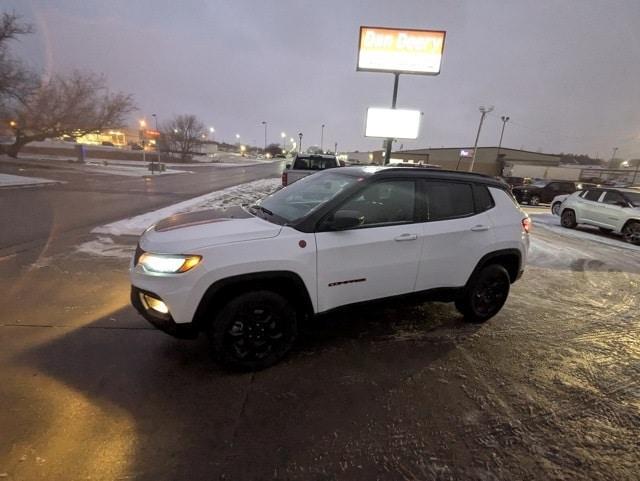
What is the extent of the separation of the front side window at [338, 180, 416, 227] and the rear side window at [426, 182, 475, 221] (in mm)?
227

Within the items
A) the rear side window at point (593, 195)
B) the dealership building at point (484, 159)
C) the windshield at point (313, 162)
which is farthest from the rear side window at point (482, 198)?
the dealership building at point (484, 159)

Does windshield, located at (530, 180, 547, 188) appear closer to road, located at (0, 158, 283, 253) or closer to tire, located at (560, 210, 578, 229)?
tire, located at (560, 210, 578, 229)

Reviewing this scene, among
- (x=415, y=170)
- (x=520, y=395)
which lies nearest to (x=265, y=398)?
(x=520, y=395)

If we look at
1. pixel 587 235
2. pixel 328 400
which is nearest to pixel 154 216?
pixel 328 400

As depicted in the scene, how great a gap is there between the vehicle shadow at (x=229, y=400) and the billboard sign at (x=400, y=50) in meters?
18.8

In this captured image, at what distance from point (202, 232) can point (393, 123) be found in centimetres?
2140

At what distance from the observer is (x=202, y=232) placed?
2914 millimetres

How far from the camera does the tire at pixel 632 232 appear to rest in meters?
10.4

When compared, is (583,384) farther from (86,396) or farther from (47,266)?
(47,266)

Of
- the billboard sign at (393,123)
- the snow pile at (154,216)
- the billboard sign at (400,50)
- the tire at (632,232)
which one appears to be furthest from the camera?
the billboard sign at (393,123)

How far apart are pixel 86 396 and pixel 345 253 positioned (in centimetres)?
240

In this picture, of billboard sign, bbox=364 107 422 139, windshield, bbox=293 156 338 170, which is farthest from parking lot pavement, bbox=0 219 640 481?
billboard sign, bbox=364 107 422 139

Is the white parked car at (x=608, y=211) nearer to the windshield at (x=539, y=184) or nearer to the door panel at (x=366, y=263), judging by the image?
the windshield at (x=539, y=184)

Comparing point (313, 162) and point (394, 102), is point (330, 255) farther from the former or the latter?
point (394, 102)
